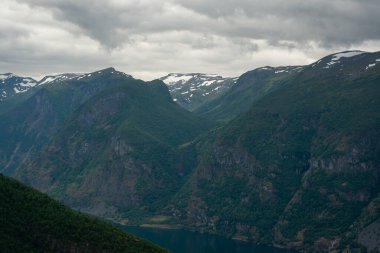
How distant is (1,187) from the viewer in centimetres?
19050

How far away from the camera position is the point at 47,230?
176 meters

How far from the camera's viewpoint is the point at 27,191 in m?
199

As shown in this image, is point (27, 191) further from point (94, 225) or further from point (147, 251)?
point (147, 251)

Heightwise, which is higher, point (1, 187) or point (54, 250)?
point (1, 187)

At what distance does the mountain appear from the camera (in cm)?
16988

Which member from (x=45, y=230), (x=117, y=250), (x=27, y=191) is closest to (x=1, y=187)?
(x=27, y=191)

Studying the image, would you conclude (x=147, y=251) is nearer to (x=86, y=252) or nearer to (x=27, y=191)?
(x=86, y=252)

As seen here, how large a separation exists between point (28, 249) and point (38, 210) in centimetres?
2114

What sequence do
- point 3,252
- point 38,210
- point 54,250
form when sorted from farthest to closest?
1. point 38,210
2. point 54,250
3. point 3,252

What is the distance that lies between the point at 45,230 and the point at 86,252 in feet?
40.3

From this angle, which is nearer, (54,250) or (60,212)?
(54,250)

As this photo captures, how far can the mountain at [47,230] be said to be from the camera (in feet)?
557

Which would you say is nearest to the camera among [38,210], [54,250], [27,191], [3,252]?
[3,252]

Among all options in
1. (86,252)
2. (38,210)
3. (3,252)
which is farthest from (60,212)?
(3,252)
